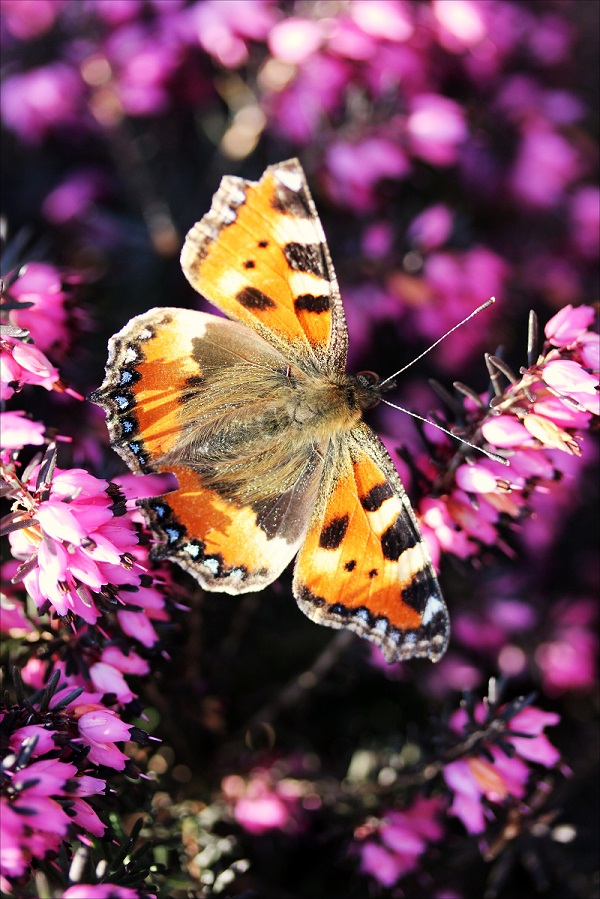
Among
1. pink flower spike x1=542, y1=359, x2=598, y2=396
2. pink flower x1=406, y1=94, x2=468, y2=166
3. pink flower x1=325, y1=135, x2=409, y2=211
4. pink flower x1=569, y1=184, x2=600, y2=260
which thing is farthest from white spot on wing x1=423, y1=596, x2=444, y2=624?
pink flower x1=569, y1=184, x2=600, y2=260

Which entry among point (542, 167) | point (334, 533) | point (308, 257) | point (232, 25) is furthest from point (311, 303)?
point (542, 167)

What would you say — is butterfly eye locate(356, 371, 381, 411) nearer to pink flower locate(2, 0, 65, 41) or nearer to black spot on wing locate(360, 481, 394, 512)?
black spot on wing locate(360, 481, 394, 512)

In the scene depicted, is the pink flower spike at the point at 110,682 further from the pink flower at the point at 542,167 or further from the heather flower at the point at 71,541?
the pink flower at the point at 542,167

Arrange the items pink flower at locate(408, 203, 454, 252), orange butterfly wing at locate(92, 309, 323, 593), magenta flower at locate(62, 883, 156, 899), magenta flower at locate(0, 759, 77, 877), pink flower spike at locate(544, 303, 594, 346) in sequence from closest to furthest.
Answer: magenta flower at locate(0, 759, 77, 877)
magenta flower at locate(62, 883, 156, 899)
pink flower spike at locate(544, 303, 594, 346)
orange butterfly wing at locate(92, 309, 323, 593)
pink flower at locate(408, 203, 454, 252)

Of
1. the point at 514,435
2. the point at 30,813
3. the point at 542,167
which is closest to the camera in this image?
the point at 30,813

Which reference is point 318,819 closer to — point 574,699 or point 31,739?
point 574,699

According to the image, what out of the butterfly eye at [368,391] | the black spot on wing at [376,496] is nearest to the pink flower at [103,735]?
the black spot on wing at [376,496]

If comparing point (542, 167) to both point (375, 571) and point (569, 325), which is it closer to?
point (569, 325)
